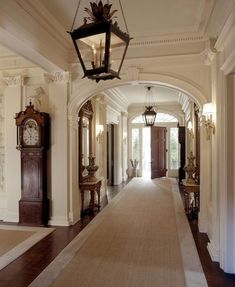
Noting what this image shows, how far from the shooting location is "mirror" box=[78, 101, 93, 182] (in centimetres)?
579

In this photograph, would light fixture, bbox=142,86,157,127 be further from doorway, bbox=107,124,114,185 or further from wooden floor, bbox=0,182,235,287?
wooden floor, bbox=0,182,235,287

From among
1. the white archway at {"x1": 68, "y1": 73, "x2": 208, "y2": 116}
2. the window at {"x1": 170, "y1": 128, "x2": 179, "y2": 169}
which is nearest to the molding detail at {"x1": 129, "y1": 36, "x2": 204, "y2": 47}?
the white archway at {"x1": 68, "y1": 73, "x2": 208, "y2": 116}

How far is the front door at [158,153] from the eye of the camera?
10891mm

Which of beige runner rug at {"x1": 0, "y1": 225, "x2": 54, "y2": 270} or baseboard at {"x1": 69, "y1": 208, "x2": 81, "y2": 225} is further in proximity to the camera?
baseboard at {"x1": 69, "y1": 208, "x2": 81, "y2": 225}

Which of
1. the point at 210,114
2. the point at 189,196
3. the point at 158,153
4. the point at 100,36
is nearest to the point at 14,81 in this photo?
the point at 100,36

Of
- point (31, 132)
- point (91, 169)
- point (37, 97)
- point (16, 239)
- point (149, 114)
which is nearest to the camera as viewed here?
point (16, 239)

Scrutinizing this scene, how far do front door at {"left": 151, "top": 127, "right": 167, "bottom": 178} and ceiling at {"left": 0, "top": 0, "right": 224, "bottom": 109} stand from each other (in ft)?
21.6

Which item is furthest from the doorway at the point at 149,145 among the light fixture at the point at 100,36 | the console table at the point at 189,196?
the light fixture at the point at 100,36

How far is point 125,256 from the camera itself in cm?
350

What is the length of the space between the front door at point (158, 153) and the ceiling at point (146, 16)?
6.60 metres

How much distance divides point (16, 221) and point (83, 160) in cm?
195

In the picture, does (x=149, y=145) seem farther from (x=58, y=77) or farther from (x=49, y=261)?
(x=49, y=261)

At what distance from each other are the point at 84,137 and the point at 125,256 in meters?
3.30

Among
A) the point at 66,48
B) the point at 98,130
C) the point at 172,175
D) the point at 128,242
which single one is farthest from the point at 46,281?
the point at 172,175
